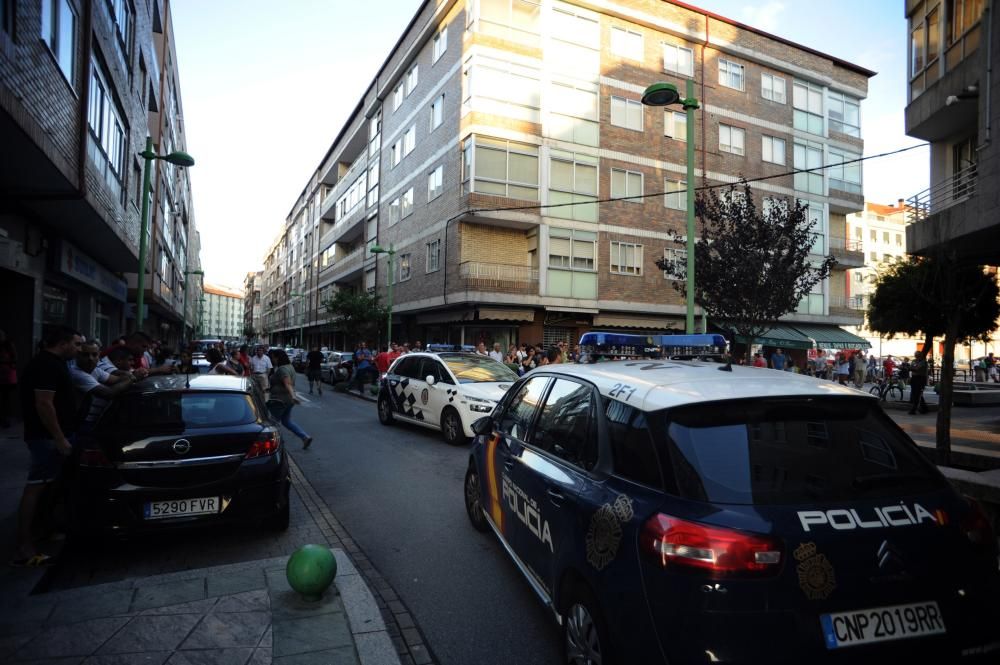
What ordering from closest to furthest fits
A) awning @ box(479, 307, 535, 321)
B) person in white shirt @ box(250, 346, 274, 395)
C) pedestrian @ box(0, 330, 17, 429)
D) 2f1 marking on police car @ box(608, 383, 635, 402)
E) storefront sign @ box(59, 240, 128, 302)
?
1. 2f1 marking on police car @ box(608, 383, 635, 402)
2. pedestrian @ box(0, 330, 17, 429)
3. storefront sign @ box(59, 240, 128, 302)
4. person in white shirt @ box(250, 346, 274, 395)
5. awning @ box(479, 307, 535, 321)

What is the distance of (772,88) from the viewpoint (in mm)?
29734

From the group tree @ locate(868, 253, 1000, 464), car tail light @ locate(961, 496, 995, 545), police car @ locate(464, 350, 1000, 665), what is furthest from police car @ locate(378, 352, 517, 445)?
car tail light @ locate(961, 496, 995, 545)

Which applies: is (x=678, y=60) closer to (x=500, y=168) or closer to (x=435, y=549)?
(x=500, y=168)

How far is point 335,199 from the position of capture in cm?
4594

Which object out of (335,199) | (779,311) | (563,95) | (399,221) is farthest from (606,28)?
(335,199)

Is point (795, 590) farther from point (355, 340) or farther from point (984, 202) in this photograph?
point (355, 340)

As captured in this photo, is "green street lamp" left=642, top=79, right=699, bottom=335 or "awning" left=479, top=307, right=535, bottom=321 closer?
"green street lamp" left=642, top=79, right=699, bottom=335

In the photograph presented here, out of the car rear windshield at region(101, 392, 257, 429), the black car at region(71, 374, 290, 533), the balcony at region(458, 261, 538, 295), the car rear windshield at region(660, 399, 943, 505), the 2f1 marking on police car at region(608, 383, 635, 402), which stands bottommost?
the black car at region(71, 374, 290, 533)

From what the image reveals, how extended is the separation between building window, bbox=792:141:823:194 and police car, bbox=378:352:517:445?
84.9 feet

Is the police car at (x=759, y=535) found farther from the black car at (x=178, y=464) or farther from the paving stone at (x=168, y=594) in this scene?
the black car at (x=178, y=464)

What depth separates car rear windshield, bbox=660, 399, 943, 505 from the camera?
7.51 ft

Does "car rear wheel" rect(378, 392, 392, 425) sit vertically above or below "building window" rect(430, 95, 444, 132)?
below

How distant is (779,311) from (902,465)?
10214mm

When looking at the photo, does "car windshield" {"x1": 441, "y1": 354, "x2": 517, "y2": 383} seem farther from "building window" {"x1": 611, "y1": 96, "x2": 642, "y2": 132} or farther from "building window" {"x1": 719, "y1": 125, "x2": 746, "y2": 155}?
"building window" {"x1": 719, "y1": 125, "x2": 746, "y2": 155}
